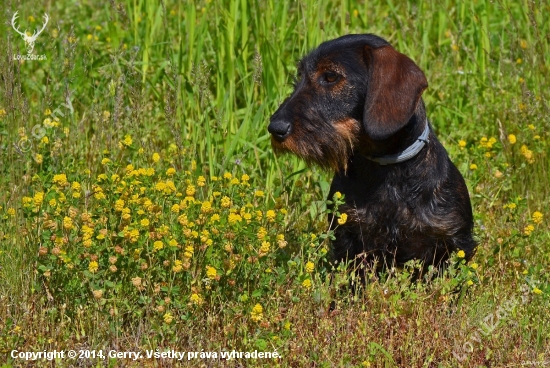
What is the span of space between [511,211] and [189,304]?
2059 millimetres

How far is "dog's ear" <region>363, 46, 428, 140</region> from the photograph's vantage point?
4285 mm

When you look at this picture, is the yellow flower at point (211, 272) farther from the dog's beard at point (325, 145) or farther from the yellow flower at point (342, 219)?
the dog's beard at point (325, 145)

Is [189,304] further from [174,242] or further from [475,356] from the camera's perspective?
[475,356]

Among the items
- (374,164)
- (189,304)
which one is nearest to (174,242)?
(189,304)

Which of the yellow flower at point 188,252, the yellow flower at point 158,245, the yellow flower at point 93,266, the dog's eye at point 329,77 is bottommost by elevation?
the yellow flower at point 93,266

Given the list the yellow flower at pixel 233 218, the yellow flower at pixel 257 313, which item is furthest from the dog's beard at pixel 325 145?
the yellow flower at pixel 257 313

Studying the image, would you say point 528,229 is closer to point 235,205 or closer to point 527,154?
point 527,154

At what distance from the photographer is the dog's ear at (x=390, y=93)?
14.1 ft

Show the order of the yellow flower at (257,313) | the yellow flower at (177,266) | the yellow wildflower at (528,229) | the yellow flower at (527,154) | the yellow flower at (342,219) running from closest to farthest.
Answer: the yellow flower at (257,313)
the yellow flower at (177,266)
the yellow flower at (342,219)
the yellow wildflower at (528,229)
the yellow flower at (527,154)

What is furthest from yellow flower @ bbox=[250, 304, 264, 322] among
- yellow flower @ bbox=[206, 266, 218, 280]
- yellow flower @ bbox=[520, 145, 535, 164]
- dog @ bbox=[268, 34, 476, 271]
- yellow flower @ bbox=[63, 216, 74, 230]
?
yellow flower @ bbox=[520, 145, 535, 164]

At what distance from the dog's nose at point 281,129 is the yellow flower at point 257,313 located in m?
0.84

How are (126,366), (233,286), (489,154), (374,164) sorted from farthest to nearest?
(489,154) < (374,164) < (233,286) < (126,366)

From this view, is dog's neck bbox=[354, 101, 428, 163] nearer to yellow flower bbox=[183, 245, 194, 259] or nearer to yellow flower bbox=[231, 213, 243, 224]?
yellow flower bbox=[231, 213, 243, 224]

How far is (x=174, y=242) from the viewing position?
4004mm
